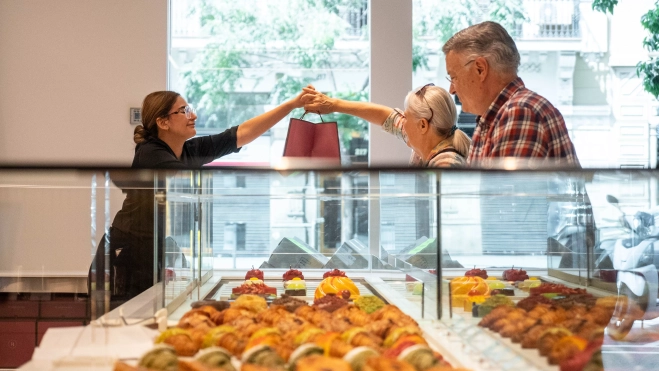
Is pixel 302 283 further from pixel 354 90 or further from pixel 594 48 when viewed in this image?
pixel 594 48

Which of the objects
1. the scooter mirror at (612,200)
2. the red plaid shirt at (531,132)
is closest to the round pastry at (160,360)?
the scooter mirror at (612,200)

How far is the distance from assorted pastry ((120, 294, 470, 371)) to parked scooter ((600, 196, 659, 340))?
0.49m

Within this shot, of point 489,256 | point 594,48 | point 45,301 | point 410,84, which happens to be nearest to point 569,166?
point 489,256

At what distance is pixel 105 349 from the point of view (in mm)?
1438

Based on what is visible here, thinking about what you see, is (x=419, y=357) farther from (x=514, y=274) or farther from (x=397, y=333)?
(x=514, y=274)

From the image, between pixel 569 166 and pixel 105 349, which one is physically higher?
pixel 569 166

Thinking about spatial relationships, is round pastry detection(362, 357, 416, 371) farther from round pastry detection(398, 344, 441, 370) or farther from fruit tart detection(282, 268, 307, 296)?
fruit tart detection(282, 268, 307, 296)

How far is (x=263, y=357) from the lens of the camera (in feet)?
4.42

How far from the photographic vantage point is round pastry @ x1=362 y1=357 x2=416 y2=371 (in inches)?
48.9

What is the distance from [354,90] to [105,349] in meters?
4.42

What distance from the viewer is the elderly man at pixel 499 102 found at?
216 cm

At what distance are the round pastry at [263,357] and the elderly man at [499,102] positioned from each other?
1.08 meters

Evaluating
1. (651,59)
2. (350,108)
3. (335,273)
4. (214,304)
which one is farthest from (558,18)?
(214,304)

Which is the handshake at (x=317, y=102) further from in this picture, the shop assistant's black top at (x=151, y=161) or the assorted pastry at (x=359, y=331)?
the assorted pastry at (x=359, y=331)
